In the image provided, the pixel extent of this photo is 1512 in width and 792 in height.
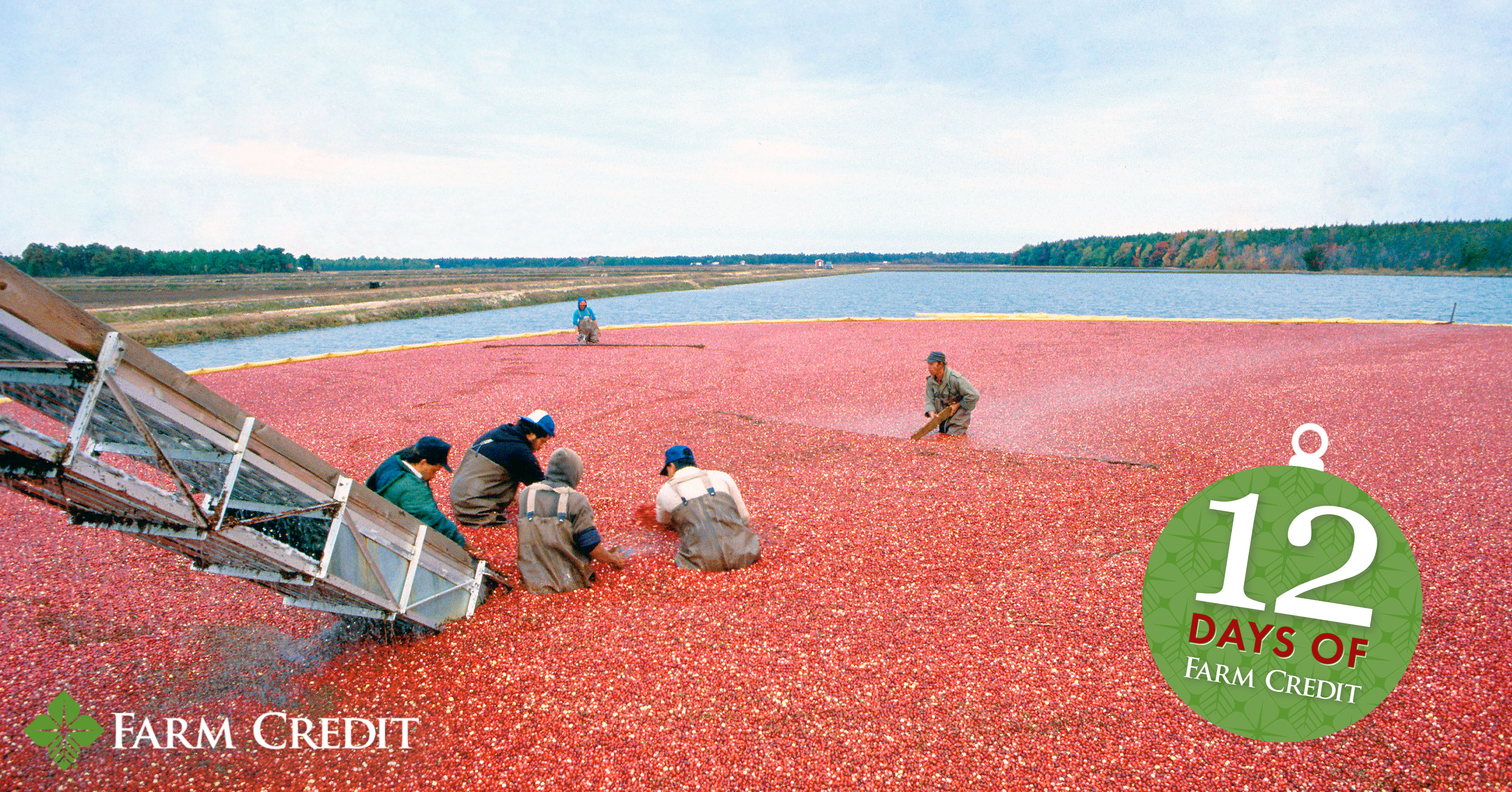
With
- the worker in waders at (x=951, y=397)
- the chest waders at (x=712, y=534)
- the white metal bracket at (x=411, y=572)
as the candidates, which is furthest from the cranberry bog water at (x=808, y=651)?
the white metal bracket at (x=411, y=572)

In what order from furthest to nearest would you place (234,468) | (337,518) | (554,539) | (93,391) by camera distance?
1. (554,539)
2. (337,518)
3. (234,468)
4. (93,391)

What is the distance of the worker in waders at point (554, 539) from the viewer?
224 inches

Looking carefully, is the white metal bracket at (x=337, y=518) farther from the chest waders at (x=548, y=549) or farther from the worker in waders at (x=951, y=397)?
the worker in waders at (x=951, y=397)

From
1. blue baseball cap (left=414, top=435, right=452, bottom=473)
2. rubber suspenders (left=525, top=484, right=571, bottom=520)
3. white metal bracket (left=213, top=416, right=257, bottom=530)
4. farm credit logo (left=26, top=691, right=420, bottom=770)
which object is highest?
white metal bracket (left=213, top=416, right=257, bottom=530)

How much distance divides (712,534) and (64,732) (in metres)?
4.40

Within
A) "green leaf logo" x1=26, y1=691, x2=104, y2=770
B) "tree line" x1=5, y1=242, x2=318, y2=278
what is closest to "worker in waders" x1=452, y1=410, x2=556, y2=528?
"green leaf logo" x1=26, y1=691, x2=104, y2=770

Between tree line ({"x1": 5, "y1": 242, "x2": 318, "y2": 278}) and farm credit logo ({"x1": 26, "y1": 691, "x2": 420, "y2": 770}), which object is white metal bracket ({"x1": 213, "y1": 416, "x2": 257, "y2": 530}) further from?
tree line ({"x1": 5, "y1": 242, "x2": 318, "y2": 278})

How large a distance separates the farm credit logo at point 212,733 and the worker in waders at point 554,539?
1585mm

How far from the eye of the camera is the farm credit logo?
13.6 ft

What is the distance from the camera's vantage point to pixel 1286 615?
15.5 feet

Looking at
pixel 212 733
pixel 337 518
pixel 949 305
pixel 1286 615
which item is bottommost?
pixel 212 733

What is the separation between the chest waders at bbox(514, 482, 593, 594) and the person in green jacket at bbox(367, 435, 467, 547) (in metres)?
0.52

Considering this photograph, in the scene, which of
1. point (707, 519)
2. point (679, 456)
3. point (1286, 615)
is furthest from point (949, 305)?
point (1286, 615)

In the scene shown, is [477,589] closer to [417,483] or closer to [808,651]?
[417,483]
